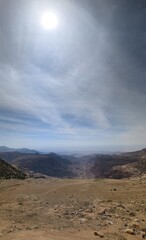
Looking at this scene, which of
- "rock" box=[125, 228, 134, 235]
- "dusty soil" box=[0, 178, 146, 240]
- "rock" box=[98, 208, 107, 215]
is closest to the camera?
"dusty soil" box=[0, 178, 146, 240]

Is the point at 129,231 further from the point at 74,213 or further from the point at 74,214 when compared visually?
the point at 74,213

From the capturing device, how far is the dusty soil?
34.9 ft

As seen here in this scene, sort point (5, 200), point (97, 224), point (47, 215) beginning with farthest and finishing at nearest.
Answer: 1. point (5, 200)
2. point (47, 215)
3. point (97, 224)

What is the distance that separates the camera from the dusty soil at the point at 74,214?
1064cm

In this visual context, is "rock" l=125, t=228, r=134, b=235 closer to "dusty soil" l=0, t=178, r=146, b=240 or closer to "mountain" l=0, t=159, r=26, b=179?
"dusty soil" l=0, t=178, r=146, b=240

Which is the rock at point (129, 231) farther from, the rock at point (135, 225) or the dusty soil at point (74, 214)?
the rock at point (135, 225)

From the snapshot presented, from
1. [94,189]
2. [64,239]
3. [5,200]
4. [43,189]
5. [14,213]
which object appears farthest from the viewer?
[43,189]

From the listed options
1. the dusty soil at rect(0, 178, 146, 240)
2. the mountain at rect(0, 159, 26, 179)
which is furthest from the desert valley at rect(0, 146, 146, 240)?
the mountain at rect(0, 159, 26, 179)

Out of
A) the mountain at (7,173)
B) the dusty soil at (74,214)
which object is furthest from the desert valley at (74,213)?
the mountain at (7,173)

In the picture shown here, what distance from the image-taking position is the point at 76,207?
15625 millimetres

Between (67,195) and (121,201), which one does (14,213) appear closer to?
(67,195)

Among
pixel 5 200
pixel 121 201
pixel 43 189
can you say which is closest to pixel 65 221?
pixel 121 201

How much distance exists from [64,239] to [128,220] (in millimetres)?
4258

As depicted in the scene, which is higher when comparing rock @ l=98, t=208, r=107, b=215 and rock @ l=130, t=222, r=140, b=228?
rock @ l=98, t=208, r=107, b=215
